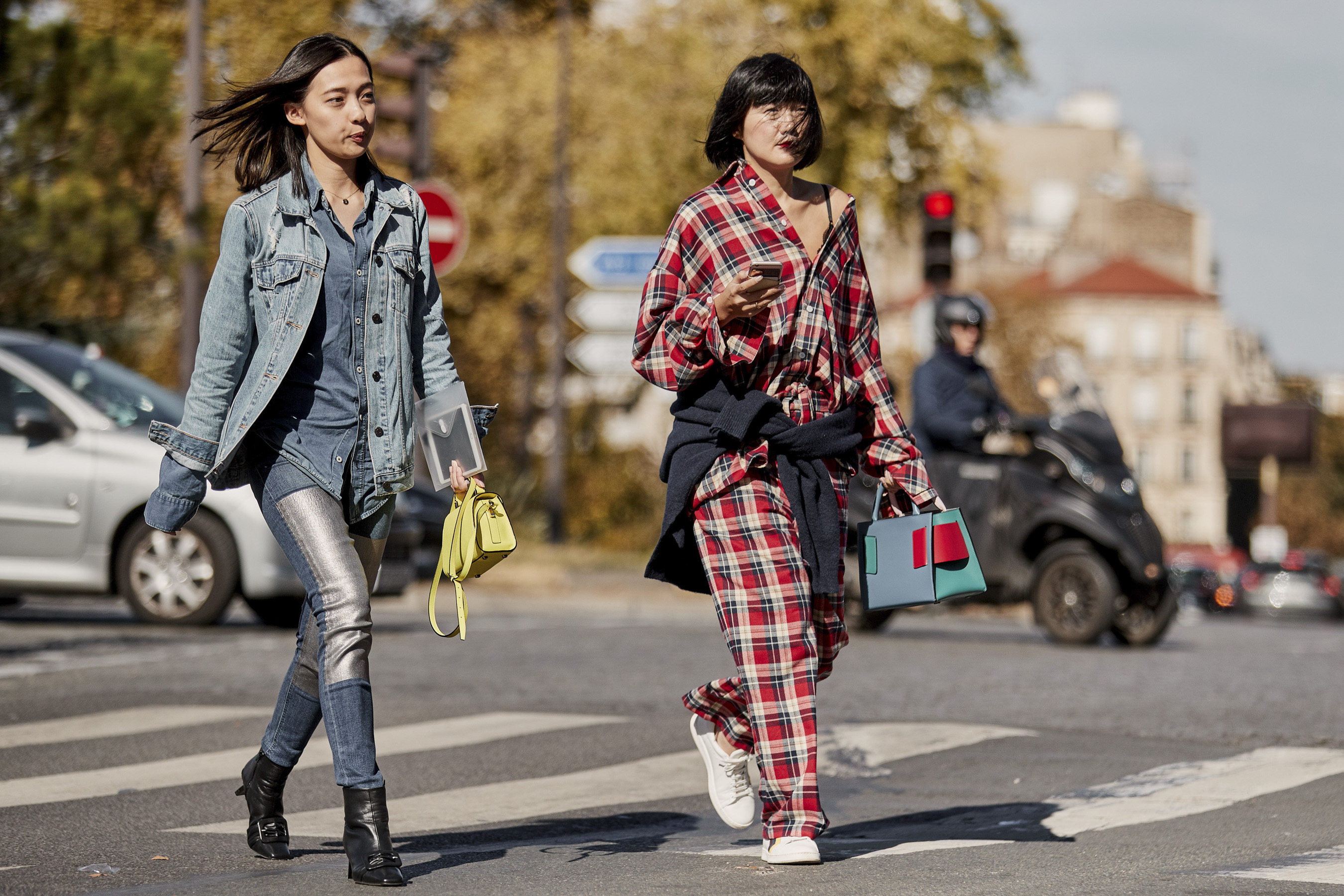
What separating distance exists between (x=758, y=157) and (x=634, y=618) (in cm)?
1002

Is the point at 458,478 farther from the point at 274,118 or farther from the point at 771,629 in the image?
the point at 274,118

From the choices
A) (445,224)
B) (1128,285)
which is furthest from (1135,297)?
(445,224)

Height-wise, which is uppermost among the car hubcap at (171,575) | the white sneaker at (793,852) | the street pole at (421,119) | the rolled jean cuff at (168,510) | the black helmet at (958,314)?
the street pole at (421,119)

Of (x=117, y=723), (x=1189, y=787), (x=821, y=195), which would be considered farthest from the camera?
(x=117, y=723)

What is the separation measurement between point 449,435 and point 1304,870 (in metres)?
2.29

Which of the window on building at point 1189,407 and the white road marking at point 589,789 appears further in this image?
the window on building at point 1189,407

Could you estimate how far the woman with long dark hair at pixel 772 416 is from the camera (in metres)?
4.57

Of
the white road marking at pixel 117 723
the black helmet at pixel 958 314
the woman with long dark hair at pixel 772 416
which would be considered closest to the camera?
the woman with long dark hair at pixel 772 416

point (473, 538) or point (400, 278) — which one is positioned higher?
point (400, 278)

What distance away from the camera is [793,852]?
450 centimetres

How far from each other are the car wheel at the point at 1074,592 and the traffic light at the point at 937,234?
17.1ft

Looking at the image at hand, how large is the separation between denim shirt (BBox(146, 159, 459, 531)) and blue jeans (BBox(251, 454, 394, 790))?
77mm

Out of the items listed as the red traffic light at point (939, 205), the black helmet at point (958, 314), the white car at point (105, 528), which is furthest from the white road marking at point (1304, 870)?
the red traffic light at point (939, 205)

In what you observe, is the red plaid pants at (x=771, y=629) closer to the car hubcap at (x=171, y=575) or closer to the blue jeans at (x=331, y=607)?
the blue jeans at (x=331, y=607)
